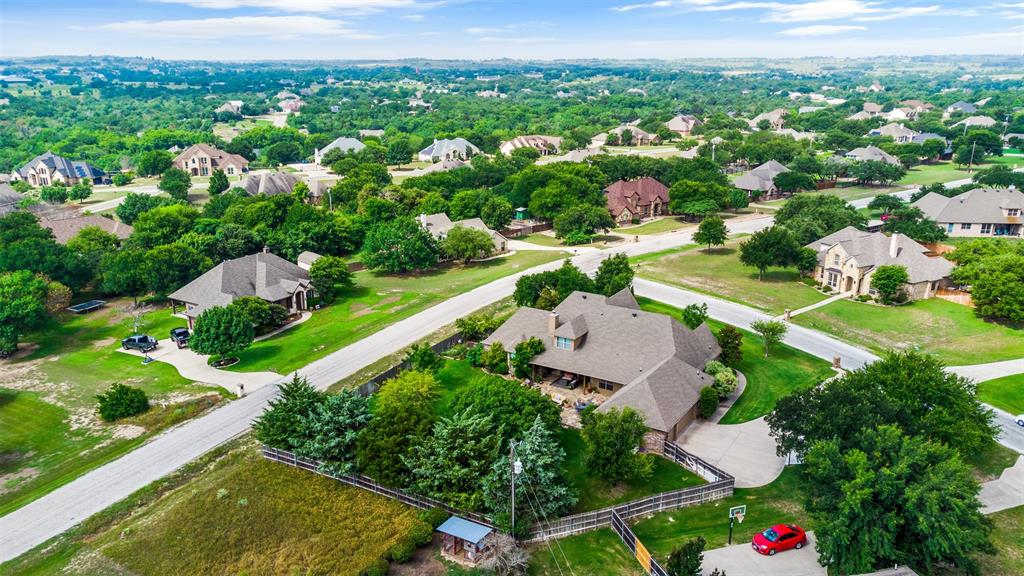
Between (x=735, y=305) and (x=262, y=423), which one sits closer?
(x=262, y=423)

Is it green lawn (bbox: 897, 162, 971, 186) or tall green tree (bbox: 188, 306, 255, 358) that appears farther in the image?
green lawn (bbox: 897, 162, 971, 186)

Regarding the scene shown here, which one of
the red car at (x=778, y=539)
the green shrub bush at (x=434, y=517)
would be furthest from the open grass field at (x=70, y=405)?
the red car at (x=778, y=539)

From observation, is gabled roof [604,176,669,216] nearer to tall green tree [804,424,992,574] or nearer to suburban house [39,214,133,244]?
suburban house [39,214,133,244]

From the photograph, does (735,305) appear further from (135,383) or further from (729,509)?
(135,383)

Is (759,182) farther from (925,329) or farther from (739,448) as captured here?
(739,448)

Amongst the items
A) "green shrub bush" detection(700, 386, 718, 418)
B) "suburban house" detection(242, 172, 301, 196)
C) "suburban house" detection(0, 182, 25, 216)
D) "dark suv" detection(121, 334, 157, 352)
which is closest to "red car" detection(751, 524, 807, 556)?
"green shrub bush" detection(700, 386, 718, 418)

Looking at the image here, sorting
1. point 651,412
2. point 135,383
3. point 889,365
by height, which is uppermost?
point 889,365

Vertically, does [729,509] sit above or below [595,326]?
below

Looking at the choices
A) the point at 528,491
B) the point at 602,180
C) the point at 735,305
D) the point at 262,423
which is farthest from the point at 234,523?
the point at 602,180
